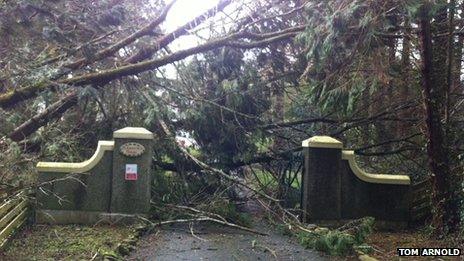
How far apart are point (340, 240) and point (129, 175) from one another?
3.98m

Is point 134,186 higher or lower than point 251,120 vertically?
lower

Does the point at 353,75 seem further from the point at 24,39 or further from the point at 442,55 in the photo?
the point at 24,39

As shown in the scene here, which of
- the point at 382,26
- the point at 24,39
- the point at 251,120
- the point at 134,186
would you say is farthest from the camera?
the point at 251,120

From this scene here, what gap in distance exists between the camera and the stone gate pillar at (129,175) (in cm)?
866

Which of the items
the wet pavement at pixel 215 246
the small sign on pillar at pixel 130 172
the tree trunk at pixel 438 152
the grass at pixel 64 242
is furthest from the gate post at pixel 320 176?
the grass at pixel 64 242

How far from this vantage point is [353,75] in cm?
878

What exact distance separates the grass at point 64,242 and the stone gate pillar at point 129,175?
474 millimetres

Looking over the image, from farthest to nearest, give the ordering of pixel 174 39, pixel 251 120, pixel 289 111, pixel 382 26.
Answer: pixel 289 111, pixel 251 120, pixel 174 39, pixel 382 26

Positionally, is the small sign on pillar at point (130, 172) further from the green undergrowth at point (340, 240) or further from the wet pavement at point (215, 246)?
the green undergrowth at point (340, 240)

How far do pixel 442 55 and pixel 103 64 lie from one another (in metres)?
7.01

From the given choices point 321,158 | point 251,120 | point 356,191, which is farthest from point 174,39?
point 356,191

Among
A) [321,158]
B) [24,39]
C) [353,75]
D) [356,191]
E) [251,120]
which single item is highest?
[24,39]

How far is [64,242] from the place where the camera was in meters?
Answer: 7.17

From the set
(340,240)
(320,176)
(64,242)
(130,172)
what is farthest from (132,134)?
(340,240)
